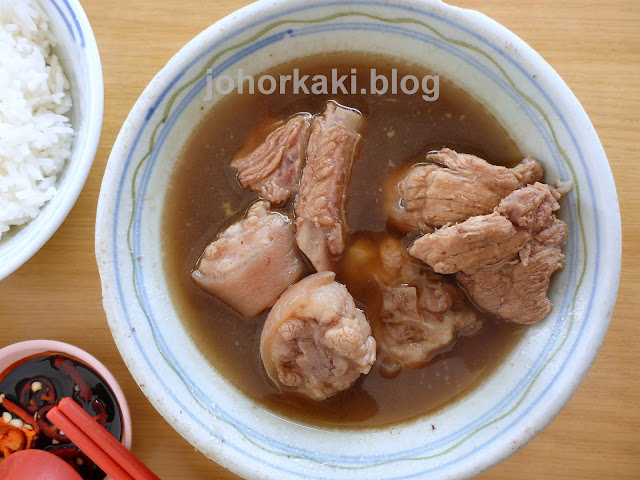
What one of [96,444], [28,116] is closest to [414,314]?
[96,444]

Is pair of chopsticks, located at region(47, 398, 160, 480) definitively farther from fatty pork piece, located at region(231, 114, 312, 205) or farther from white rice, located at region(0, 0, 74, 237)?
fatty pork piece, located at region(231, 114, 312, 205)

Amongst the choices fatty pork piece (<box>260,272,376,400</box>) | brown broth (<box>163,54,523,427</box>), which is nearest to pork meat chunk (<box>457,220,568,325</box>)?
brown broth (<box>163,54,523,427</box>)

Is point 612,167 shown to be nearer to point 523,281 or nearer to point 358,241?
point 523,281

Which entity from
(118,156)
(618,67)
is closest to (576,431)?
(618,67)

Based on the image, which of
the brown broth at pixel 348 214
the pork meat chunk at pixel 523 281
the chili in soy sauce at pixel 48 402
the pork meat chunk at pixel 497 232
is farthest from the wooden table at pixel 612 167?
the pork meat chunk at pixel 497 232

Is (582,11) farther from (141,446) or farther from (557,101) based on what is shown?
(141,446)

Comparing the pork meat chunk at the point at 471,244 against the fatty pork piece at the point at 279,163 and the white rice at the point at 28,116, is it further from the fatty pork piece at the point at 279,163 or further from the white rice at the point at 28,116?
the white rice at the point at 28,116
